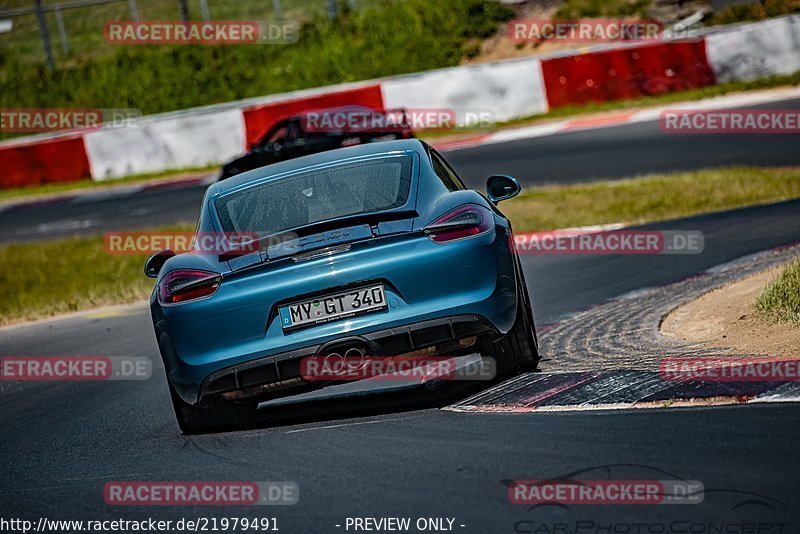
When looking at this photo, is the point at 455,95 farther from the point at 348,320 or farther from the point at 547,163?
the point at 348,320

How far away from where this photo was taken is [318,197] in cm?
625

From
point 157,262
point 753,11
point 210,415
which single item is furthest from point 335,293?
point 753,11

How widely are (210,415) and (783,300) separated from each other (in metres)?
3.04

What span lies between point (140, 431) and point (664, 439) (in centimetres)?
294

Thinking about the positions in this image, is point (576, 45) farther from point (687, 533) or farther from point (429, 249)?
point (687, 533)

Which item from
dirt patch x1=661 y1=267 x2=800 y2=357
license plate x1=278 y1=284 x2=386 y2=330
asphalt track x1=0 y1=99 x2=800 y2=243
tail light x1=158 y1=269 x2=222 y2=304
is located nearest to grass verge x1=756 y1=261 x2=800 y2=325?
dirt patch x1=661 y1=267 x2=800 y2=357

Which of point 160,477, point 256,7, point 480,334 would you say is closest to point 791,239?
point 480,334

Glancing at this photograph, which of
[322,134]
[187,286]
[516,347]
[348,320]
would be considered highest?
[187,286]

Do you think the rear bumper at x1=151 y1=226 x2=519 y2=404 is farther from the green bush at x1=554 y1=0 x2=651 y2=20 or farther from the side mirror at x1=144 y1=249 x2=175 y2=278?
the green bush at x1=554 y1=0 x2=651 y2=20

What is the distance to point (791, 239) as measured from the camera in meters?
10.1

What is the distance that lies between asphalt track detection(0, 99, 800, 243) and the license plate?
10189 mm

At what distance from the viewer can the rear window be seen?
20.1 feet

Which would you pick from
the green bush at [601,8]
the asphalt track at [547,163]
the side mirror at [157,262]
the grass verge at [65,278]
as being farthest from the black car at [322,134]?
the green bush at [601,8]

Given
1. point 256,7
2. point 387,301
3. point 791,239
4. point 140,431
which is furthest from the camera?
point 256,7
